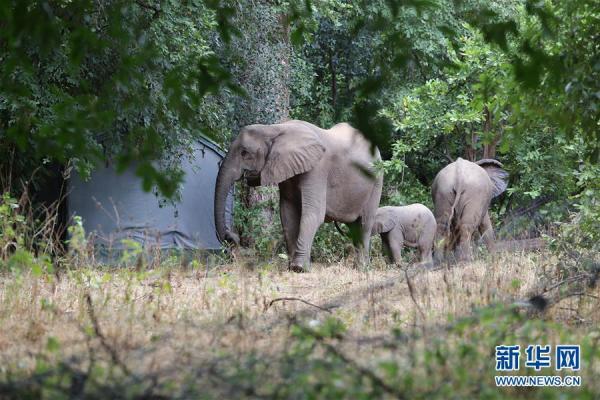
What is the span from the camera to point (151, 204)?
19234 millimetres

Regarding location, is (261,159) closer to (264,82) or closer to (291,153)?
(291,153)

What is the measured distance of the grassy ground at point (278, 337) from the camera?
4613 millimetres

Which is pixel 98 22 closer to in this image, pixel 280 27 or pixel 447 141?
pixel 280 27

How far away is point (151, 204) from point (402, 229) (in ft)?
14.8

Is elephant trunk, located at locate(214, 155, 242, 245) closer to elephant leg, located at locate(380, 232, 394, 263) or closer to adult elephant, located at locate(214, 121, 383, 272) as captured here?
adult elephant, located at locate(214, 121, 383, 272)

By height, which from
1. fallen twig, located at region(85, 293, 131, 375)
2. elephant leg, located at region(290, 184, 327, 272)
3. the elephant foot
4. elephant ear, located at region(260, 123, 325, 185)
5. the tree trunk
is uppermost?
the tree trunk

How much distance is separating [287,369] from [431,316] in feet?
10.1

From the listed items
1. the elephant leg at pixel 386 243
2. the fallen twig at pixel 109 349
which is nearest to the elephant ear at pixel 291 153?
the elephant leg at pixel 386 243

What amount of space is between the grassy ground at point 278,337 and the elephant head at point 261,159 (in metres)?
2.87

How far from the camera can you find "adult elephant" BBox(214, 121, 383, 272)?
14414mm

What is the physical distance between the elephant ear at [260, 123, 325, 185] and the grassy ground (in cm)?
321

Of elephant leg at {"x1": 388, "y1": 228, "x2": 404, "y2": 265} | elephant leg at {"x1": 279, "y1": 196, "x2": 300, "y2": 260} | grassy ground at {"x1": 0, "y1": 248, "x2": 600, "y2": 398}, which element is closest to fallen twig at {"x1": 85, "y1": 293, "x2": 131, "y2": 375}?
grassy ground at {"x1": 0, "y1": 248, "x2": 600, "y2": 398}

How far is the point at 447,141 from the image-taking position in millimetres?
26375

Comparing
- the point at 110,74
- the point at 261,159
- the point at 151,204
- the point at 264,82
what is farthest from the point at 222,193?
the point at 264,82
